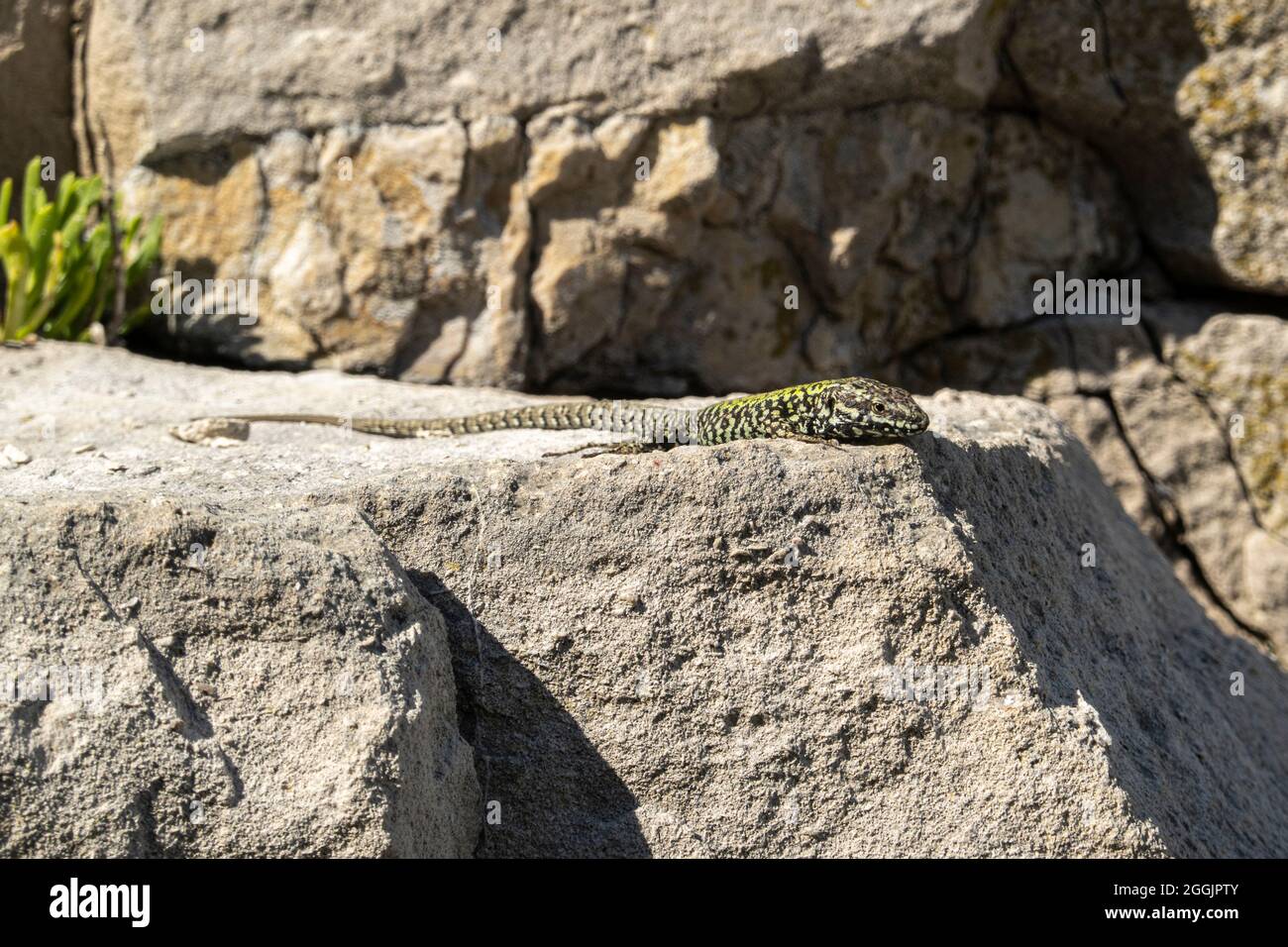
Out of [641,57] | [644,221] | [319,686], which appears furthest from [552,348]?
[319,686]

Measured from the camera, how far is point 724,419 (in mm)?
6344

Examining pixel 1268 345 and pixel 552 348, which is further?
pixel 1268 345

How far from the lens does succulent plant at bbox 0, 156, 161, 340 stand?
895 cm

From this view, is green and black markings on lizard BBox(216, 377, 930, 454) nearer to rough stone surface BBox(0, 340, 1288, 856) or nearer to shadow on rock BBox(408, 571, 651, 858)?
rough stone surface BBox(0, 340, 1288, 856)

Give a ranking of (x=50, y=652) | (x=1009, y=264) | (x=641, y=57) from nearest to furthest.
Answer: (x=50, y=652) < (x=641, y=57) < (x=1009, y=264)

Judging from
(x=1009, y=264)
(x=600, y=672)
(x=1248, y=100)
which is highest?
(x=1248, y=100)

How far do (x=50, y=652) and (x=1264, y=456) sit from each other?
975 centimetres

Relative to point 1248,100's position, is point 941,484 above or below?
below

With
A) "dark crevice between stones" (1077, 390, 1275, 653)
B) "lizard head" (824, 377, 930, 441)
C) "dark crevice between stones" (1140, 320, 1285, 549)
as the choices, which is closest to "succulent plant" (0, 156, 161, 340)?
"lizard head" (824, 377, 930, 441)

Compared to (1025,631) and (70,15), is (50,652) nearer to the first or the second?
(1025,631)

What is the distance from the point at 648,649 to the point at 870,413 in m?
1.27

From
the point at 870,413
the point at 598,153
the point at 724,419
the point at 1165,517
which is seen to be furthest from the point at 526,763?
the point at 1165,517

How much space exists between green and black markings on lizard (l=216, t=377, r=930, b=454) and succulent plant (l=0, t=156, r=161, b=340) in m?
2.59

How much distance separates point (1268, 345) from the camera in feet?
36.0
